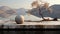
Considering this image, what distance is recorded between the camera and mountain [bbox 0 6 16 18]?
101 inches

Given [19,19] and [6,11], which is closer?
[19,19]

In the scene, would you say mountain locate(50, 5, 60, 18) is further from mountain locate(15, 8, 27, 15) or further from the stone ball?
the stone ball

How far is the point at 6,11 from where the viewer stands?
2.59 m

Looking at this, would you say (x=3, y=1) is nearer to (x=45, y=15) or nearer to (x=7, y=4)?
(x=7, y=4)

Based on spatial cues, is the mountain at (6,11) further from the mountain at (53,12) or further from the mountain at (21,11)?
the mountain at (53,12)

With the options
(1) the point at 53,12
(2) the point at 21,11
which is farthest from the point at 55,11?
(2) the point at 21,11

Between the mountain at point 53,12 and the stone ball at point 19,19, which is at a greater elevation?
the mountain at point 53,12

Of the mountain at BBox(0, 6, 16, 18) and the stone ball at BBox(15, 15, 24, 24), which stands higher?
the mountain at BBox(0, 6, 16, 18)

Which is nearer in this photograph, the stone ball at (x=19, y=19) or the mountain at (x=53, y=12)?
the stone ball at (x=19, y=19)

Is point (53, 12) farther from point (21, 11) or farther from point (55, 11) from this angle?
point (21, 11)

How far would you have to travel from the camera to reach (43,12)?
8.14 feet

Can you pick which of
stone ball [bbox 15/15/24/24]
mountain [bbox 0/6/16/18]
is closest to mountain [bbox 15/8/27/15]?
mountain [bbox 0/6/16/18]

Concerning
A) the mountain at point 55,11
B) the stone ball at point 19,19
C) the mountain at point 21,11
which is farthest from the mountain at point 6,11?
the mountain at point 55,11

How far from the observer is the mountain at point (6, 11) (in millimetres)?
2572
